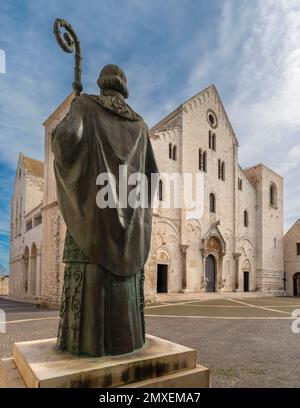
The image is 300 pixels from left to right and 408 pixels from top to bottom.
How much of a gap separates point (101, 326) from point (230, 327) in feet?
24.1

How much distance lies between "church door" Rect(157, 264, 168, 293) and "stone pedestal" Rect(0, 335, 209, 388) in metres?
18.3

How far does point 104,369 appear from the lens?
7.46 ft

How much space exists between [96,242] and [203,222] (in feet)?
71.6

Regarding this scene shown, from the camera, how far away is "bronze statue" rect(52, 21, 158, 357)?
8.56ft

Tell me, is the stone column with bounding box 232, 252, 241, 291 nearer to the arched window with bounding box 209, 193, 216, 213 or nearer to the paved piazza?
the arched window with bounding box 209, 193, 216, 213

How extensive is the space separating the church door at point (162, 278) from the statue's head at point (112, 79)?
18.6 meters

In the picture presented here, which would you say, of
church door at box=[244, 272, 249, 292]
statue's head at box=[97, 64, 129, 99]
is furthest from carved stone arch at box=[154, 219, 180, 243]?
statue's head at box=[97, 64, 129, 99]

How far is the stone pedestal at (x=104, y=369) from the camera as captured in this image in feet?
7.14

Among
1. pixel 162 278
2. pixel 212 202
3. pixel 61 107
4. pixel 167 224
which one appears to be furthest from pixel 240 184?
pixel 61 107

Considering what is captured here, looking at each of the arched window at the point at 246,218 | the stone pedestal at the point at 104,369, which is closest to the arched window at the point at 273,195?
the arched window at the point at 246,218

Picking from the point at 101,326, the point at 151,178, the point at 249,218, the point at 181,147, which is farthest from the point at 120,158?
the point at 249,218

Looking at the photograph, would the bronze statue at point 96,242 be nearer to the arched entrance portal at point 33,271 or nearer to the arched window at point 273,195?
the arched entrance portal at point 33,271

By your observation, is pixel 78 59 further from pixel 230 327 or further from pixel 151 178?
pixel 230 327

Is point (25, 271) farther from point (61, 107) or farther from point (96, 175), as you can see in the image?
point (96, 175)
